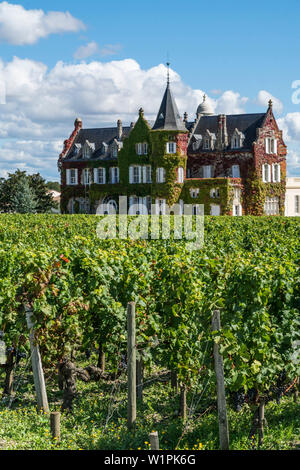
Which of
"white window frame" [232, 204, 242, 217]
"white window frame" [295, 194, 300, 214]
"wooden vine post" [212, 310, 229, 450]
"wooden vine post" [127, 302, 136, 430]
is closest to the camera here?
"wooden vine post" [212, 310, 229, 450]

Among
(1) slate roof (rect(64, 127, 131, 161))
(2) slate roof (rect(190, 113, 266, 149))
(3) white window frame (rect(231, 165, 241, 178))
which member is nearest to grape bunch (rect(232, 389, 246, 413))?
(3) white window frame (rect(231, 165, 241, 178))

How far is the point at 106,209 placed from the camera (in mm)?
54312

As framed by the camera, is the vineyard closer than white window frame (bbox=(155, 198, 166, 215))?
Yes

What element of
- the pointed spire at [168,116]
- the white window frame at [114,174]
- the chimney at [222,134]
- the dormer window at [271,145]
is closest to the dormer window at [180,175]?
the pointed spire at [168,116]

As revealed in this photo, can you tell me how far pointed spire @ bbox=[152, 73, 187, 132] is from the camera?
50703 mm

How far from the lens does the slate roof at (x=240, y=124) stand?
52.9 metres

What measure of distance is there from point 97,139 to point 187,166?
10474mm

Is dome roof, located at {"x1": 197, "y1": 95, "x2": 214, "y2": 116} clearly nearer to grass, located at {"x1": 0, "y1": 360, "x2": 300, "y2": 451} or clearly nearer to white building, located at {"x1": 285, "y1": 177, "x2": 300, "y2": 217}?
white building, located at {"x1": 285, "y1": 177, "x2": 300, "y2": 217}

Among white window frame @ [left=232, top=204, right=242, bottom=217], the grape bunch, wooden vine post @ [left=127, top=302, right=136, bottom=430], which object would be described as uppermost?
white window frame @ [left=232, top=204, right=242, bottom=217]

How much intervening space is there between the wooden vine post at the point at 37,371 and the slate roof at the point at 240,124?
150 ft

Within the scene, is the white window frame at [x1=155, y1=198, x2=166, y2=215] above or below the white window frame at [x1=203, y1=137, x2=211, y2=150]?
below

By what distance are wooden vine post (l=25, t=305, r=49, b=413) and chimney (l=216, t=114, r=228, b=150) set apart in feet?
152
